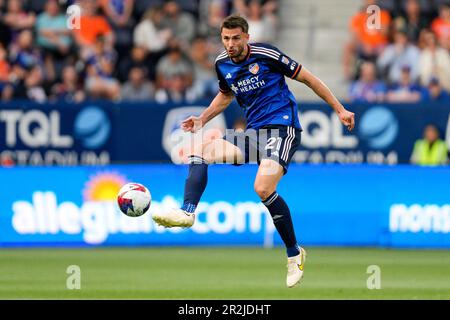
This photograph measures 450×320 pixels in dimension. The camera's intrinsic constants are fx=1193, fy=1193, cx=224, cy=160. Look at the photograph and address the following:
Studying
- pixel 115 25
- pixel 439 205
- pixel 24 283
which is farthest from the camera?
pixel 115 25

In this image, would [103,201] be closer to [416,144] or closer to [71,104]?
[71,104]

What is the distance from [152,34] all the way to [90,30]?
1.12 meters

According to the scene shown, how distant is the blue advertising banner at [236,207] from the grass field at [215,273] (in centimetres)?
32

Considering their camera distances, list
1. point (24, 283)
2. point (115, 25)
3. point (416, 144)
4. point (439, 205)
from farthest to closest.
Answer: point (115, 25)
point (416, 144)
point (439, 205)
point (24, 283)

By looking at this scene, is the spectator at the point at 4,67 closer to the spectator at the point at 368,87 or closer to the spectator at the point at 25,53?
the spectator at the point at 25,53

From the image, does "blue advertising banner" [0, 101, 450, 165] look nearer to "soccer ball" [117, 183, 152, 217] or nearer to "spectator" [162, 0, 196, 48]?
"spectator" [162, 0, 196, 48]

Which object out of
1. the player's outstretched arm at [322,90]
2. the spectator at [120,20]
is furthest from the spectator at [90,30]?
the player's outstretched arm at [322,90]

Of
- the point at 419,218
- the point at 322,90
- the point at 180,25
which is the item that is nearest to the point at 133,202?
the point at 322,90

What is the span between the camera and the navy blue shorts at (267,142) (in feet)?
37.2

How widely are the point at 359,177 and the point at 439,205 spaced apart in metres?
1.21

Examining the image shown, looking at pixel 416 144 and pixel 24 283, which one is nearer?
pixel 24 283

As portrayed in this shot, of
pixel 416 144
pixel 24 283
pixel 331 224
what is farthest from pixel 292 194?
pixel 24 283

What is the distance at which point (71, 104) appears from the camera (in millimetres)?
20172

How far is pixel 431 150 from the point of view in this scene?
19766 millimetres
